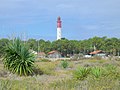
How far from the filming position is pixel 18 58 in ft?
69.7

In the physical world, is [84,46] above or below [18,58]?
above

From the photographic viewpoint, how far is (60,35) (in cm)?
13025

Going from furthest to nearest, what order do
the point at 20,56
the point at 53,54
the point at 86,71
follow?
the point at 53,54
the point at 20,56
the point at 86,71

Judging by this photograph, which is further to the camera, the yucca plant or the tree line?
the tree line

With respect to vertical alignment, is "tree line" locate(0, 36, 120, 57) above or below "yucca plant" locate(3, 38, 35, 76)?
above

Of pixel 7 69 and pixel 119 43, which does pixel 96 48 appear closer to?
pixel 119 43

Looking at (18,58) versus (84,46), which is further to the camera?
(84,46)

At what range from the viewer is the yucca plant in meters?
20.9

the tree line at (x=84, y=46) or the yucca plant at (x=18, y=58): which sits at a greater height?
the tree line at (x=84, y=46)

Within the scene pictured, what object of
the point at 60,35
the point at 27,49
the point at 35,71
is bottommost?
the point at 35,71

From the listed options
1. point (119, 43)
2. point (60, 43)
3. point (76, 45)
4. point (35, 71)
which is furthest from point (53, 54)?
point (35, 71)

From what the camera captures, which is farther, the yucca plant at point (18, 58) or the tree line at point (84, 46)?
the tree line at point (84, 46)

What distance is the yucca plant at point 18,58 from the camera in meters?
20.9

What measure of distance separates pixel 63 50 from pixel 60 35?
22.4 meters
